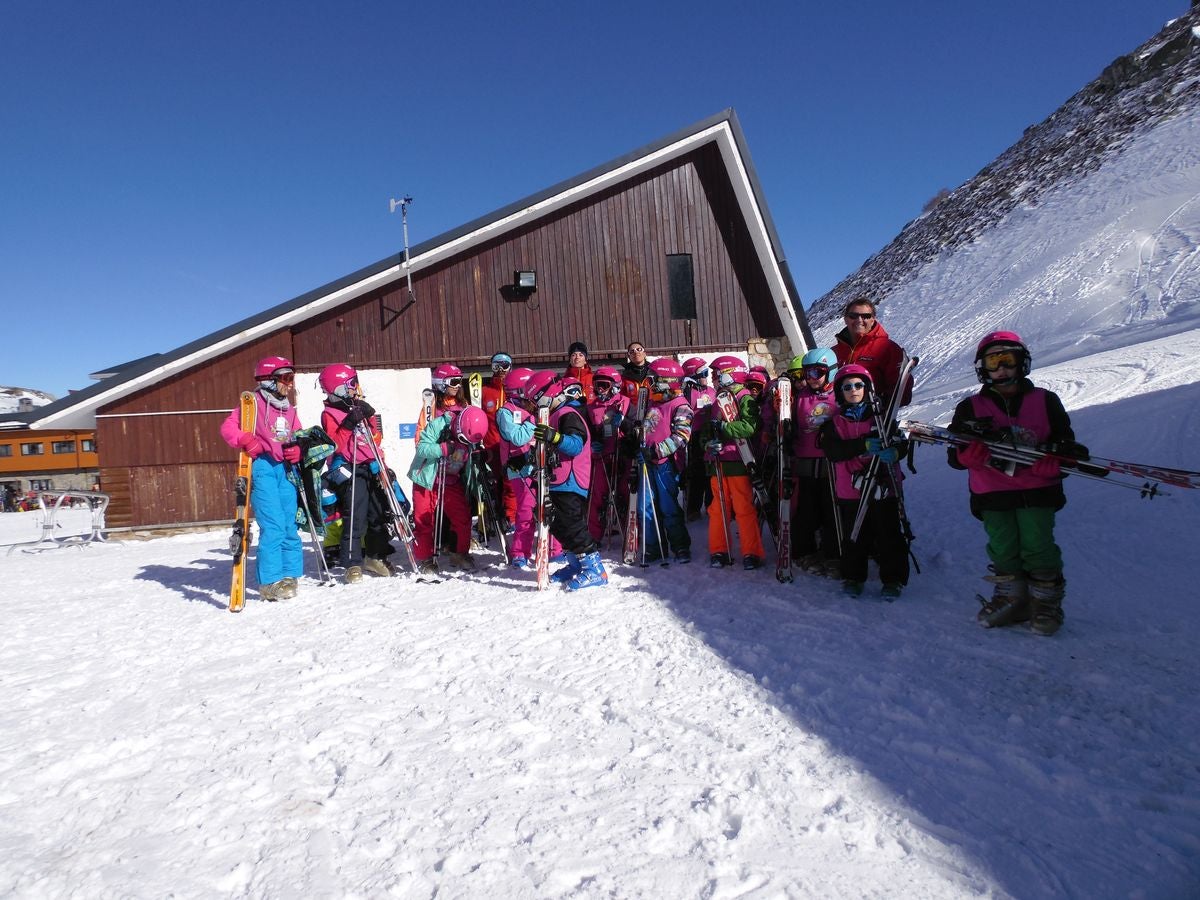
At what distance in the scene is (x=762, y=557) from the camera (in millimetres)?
5523

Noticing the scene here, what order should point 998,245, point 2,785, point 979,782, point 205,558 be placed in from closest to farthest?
point 979,782 → point 2,785 → point 205,558 → point 998,245

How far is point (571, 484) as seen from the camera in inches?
213

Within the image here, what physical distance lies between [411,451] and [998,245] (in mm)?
44455

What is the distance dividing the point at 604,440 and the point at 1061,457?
3900mm

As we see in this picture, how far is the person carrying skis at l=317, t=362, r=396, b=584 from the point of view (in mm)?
6055

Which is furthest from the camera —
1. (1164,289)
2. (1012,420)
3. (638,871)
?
(1164,289)

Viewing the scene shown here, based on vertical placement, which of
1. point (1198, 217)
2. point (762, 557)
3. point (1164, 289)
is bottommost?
point (762, 557)

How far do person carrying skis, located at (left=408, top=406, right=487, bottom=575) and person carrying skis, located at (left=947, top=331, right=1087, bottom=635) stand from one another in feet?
13.9

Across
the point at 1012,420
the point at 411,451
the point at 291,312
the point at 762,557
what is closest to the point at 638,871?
the point at 1012,420

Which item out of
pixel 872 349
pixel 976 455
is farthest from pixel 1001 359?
pixel 872 349

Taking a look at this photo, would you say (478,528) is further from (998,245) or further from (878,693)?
(998,245)

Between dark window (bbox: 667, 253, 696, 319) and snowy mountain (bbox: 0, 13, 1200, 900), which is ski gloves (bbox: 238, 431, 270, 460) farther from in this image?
dark window (bbox: 667, 253, 696, 319)

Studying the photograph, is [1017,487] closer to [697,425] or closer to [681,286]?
[697,425]

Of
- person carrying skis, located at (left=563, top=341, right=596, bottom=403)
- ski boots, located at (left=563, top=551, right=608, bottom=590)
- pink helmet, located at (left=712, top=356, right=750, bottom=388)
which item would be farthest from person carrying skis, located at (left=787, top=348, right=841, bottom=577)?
person carrying skis, located at (left=563, top=341, right=596, bottom=403)
